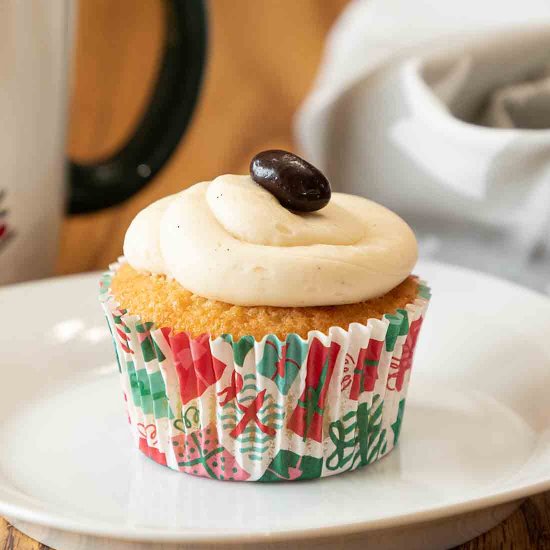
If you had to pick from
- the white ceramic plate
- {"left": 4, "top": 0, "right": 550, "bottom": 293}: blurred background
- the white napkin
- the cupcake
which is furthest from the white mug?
the cupcake

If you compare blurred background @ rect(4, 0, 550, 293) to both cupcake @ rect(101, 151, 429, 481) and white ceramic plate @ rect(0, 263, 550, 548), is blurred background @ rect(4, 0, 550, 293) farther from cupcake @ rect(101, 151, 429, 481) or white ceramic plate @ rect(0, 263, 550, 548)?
cupcake @ rect(101, 151, 429, 481)

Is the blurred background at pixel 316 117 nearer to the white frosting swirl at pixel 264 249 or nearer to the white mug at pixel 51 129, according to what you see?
the white mug at pixel 51 129

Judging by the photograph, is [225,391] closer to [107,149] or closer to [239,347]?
[239,347]

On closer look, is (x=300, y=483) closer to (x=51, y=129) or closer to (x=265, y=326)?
(x=265, y=326)

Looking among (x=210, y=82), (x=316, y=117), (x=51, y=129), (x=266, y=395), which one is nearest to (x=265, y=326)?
(x=266, y=395)

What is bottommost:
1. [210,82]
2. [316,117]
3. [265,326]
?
[210,82]

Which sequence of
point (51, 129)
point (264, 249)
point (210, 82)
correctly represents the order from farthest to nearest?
point (210, 82) < point (51, 129) < point (264, 249)

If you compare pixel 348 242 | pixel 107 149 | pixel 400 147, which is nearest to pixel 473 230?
pixel 400 147

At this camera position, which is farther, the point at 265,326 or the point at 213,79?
the point at 213,79

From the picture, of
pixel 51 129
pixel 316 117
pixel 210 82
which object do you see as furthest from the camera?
pixel 210 82
